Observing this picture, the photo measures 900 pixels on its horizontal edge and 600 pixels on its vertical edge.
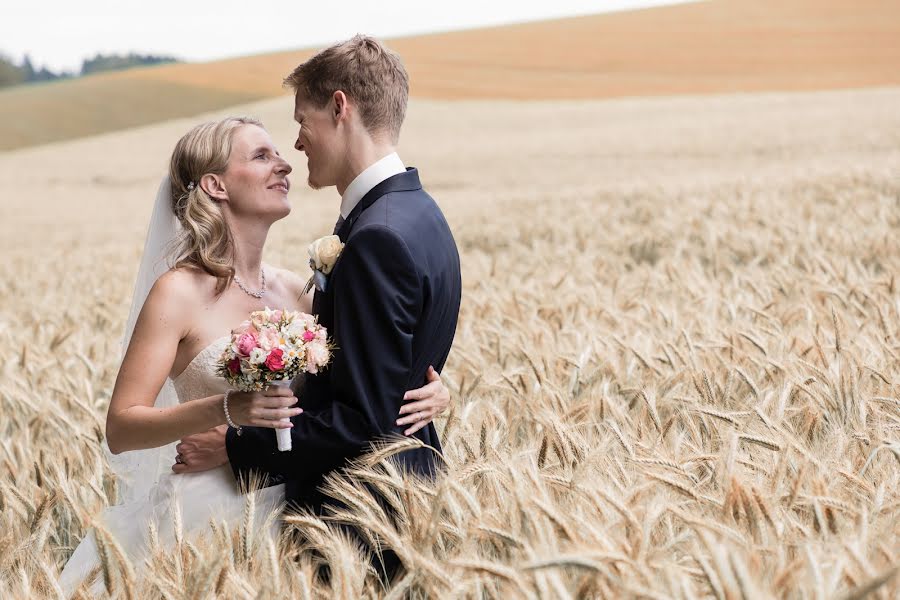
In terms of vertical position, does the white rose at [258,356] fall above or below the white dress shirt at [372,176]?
below

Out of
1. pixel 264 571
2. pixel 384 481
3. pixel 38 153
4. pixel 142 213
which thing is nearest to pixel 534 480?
pixel 384 481

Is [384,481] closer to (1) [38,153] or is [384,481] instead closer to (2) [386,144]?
(2) [386,144]

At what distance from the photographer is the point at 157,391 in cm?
236

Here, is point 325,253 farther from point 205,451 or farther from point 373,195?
point 205,451

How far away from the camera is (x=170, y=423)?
2.21 meters

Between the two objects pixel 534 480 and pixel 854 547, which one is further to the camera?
pixel 534 480

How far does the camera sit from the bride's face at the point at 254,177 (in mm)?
2545

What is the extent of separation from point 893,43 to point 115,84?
35580 mm

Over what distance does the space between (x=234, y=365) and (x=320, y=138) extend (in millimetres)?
526

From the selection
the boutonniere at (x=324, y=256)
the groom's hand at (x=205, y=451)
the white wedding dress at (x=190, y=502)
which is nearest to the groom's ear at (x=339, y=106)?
the boutonniere at (x=324, y=256)

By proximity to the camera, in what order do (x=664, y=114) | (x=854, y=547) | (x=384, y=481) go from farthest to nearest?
(x=664, y=114) → (x=384, y=481) → (x=854, y=547)

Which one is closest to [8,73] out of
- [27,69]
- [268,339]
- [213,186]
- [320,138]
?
[27,69]

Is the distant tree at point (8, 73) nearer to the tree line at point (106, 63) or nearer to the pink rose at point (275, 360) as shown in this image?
the tree line at point (106, 63)

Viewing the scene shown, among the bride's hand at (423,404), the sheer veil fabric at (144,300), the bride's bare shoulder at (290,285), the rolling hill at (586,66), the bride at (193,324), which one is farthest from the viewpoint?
the rolling hill at (586,66)
